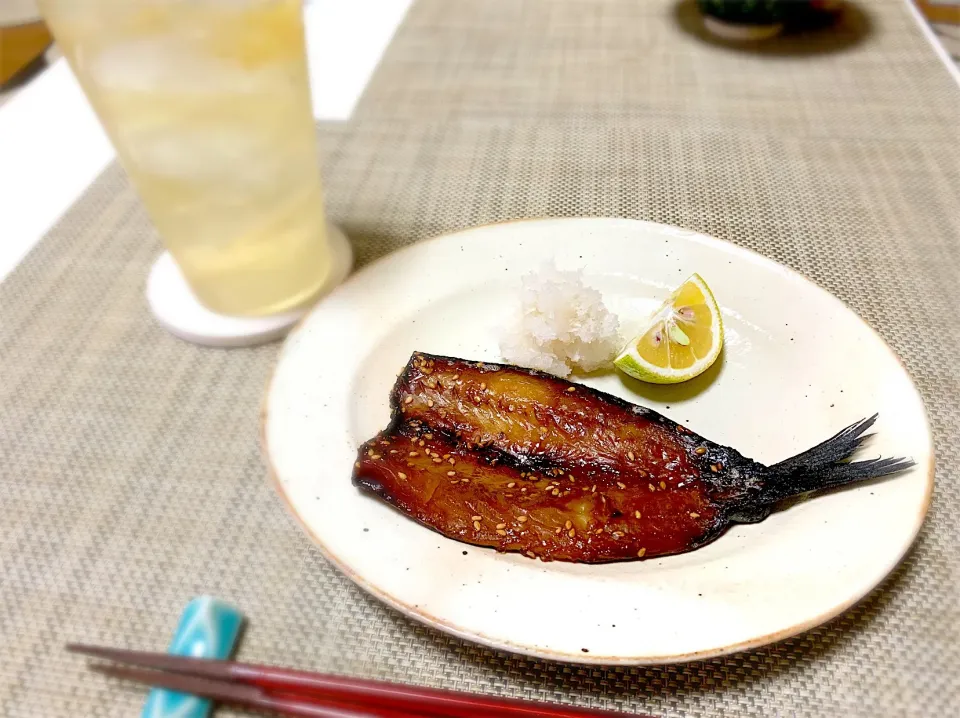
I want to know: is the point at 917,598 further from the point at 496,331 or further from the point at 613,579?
the point at 496,331

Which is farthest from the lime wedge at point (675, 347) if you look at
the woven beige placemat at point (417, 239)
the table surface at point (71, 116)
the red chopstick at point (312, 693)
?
the table surface at point (71, 116)

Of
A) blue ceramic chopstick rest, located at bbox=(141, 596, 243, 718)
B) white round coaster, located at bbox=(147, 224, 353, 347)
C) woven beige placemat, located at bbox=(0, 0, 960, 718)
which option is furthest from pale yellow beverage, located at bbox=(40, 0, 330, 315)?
blue ceramic chopstick rest, located at bbox=(141, 596, 243, 718)

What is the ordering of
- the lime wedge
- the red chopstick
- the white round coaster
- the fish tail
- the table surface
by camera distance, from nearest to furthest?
the red chopstick, the fish tail, the lime wedge, the white round coaster, the table surface

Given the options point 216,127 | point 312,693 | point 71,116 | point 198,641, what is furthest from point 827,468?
point 71,116

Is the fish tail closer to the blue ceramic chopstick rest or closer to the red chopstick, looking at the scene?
the red chopstick

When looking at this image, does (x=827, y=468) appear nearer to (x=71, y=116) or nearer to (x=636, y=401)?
(x=636, y=401)
